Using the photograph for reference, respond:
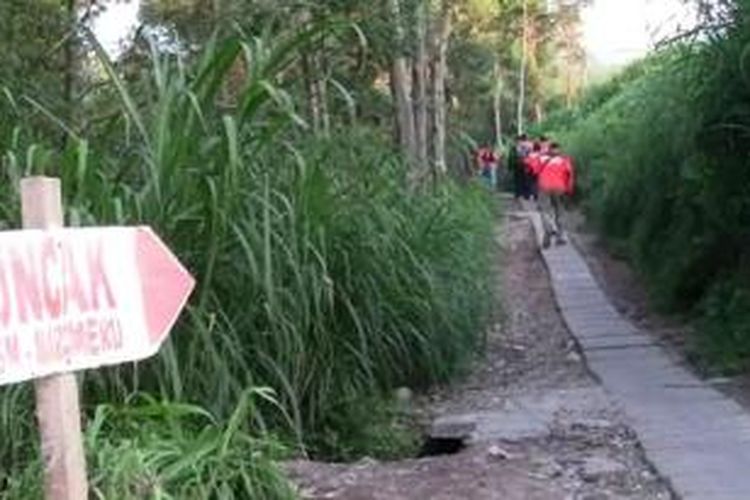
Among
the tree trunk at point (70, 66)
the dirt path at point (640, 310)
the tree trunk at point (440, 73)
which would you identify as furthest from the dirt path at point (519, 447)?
the tree trunk at point (440, 73)

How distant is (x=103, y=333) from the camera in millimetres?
3584

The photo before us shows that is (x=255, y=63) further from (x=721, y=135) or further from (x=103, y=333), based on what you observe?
(x=721, y=135)

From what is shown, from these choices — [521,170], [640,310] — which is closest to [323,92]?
[640,310]

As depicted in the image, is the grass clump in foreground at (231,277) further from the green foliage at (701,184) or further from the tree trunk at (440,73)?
the tree trunk at (440,73)

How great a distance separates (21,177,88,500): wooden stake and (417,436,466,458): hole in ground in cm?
427

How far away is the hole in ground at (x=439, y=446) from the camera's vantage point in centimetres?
776

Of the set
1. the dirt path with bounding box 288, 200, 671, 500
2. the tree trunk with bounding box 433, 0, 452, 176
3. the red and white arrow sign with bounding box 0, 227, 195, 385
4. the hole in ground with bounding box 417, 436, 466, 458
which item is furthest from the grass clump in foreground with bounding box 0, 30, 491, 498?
the tree trunk with bounding box 433, 0, 452, 176

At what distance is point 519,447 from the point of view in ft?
24.0

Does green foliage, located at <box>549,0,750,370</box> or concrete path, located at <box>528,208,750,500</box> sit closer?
concrete path, located at <box>528,208,750,500</box>

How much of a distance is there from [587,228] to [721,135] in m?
13.9

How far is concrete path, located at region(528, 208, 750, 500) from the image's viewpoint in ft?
21.0

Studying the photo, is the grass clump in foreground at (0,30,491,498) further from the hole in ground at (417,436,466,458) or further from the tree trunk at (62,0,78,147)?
the tree trunk at (62,0,78,147)

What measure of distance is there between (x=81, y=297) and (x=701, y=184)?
27.0 ft

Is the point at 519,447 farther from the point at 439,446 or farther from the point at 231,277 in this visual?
the point at 231,277
